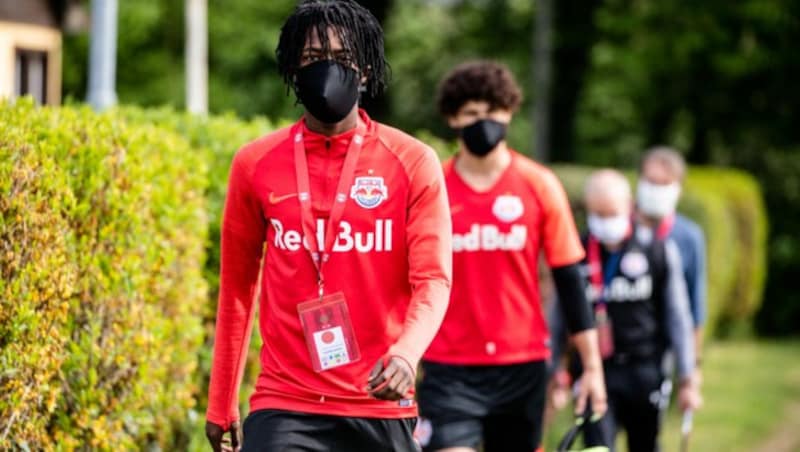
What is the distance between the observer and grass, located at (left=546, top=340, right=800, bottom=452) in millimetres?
13992

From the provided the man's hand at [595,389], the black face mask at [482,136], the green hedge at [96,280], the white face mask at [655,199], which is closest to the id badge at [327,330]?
the green hedge at [96,280]

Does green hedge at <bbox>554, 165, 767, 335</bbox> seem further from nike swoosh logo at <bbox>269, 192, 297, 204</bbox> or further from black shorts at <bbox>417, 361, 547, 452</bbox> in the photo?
nike swoosh logo at <bbox>269, 192, 297, 204</bbox>

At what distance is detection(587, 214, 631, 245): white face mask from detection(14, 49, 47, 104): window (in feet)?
49.4

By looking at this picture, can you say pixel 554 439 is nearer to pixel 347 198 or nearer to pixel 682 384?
pixel 682 384

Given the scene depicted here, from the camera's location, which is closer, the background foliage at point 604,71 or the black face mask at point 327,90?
the black face mask at point 327,90

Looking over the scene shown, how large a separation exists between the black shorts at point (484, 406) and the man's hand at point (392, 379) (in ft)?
8.28

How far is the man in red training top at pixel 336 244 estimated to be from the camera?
4.63m

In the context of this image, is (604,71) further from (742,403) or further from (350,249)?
(350,249)

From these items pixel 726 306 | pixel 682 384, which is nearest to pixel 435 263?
pixel 682 384

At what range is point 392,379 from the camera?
429cm

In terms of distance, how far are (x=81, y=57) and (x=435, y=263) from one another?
147ft

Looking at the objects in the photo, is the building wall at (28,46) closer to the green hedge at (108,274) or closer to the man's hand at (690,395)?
the man's hand at (690,395)

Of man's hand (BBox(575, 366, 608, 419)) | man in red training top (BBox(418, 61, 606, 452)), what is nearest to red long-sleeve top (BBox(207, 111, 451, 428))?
man's hand (BBox(575, 366, 608, 419))

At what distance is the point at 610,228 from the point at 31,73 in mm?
15807
